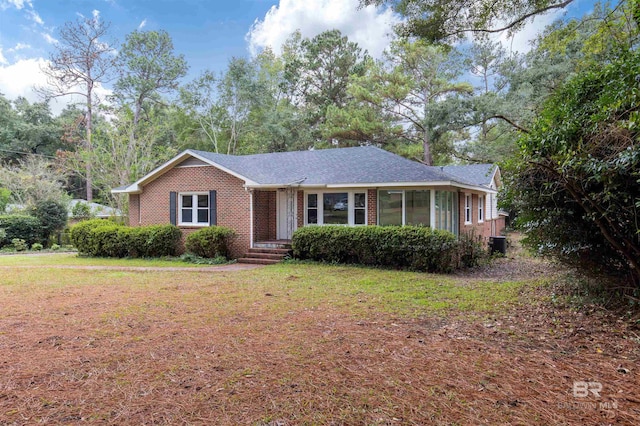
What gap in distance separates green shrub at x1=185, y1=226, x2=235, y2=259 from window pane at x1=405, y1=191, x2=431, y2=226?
20.0 ft

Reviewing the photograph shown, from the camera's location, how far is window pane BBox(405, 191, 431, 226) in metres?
12.3

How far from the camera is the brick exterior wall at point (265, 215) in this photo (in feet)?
45.7

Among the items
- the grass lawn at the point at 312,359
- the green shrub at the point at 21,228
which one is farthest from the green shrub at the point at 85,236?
the grass lawn at the point at 312,359

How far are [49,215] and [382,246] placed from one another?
17518 mm

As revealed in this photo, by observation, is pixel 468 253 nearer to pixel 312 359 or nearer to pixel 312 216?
pixel 312 216

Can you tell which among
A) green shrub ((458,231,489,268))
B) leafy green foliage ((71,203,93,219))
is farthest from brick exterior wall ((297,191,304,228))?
leafy green foliage ((71,203,93,219))

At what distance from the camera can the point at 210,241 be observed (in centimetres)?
1304

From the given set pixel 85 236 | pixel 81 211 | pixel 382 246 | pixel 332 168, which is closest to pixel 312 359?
pixel 382 246

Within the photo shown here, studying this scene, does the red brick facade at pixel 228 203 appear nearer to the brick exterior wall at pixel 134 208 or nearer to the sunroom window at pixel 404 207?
the brick exterior wall at pixel 134 208

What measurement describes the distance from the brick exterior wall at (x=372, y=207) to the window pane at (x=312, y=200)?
6.92ft

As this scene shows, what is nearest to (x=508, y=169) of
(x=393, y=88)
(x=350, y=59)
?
(x=393, y=88)

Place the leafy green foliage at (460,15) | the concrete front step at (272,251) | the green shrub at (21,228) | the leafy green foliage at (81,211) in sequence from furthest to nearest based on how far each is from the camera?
1. the leafy green foliage at (81,211)
2. the green shrub at (21,228)
3. the concrete front step at (272,251)
4. the leafy green foliage at (460,15)

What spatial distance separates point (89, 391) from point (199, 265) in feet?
30.6

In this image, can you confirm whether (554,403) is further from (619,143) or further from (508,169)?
(508,169)
